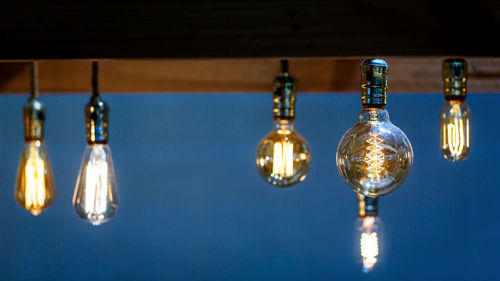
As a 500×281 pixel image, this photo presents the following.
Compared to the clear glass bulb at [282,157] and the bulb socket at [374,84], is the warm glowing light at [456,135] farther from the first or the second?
the bulb socket at [374,84]

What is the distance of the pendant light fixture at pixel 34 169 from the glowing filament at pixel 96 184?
0.08m

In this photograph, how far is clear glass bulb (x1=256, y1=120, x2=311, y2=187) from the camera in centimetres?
90

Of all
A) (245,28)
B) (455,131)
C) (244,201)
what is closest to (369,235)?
(455,131)

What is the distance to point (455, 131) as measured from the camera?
0.99 metres

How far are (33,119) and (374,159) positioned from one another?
2.01ft

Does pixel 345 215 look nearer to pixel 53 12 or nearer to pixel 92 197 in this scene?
pixel 92 197

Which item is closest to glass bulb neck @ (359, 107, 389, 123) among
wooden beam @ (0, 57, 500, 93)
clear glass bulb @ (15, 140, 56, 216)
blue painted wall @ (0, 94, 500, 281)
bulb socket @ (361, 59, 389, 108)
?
bulb socket @ (361, 59, 389, 108)

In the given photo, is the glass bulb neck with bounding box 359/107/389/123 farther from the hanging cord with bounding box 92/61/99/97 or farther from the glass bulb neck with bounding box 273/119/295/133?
the hanging cord with bounding box 92/61/99/97

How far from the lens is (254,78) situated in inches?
63.4

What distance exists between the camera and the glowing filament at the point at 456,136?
0.97 meters

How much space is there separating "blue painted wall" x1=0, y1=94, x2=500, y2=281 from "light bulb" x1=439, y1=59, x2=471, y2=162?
864 mm

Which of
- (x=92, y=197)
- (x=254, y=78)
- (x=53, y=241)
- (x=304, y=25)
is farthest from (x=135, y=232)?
(x=304, y=25)

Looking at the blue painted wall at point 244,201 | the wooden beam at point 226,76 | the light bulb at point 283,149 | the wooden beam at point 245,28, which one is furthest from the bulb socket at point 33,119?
the blue painted wall at point 244,201

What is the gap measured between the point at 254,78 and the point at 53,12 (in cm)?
84
